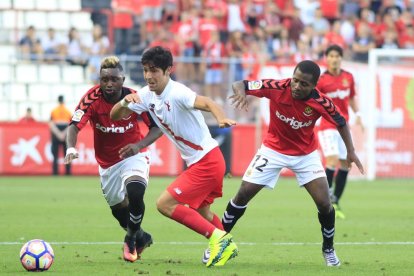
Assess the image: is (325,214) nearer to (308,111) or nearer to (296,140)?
(296,140)

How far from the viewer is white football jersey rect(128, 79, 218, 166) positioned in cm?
1011

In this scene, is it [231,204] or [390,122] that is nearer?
[231,204]

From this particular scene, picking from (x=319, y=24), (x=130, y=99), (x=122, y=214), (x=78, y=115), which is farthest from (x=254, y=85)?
(x=319, y=24)

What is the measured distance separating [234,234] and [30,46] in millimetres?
15757

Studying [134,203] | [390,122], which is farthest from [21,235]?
[390,122]

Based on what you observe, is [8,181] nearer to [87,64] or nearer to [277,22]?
[87,64]

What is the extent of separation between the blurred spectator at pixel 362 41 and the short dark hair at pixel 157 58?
19.6 m

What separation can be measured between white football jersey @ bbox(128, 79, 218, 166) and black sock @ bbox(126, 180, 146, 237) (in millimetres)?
768

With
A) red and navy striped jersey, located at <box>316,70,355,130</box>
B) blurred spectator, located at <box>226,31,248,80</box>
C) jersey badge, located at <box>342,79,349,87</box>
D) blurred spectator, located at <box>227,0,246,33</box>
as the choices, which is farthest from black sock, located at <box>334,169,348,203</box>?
blurred spectator, located at <box>227,0,246,33</box>

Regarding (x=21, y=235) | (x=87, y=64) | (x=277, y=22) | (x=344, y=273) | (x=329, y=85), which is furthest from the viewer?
(x=277, y=22)

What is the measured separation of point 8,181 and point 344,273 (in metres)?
15.8

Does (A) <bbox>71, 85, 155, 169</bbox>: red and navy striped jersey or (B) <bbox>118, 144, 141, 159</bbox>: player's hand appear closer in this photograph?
(B) <bbox>118, 144, 141, 159</bbox>: player's hand

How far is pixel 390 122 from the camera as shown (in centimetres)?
2652

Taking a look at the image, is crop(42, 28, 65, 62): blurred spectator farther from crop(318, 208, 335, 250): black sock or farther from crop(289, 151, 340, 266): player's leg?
crop(318, 208, 335, 250): black sock
